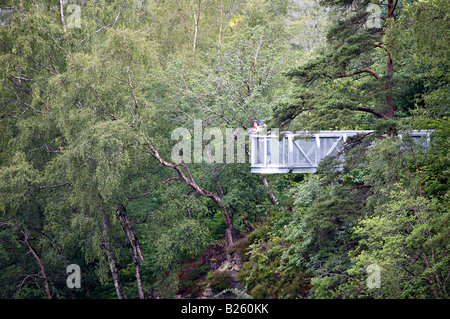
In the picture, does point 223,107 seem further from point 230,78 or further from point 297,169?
point 297,169

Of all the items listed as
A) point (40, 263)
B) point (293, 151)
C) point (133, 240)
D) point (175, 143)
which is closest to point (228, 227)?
point (133, 240)

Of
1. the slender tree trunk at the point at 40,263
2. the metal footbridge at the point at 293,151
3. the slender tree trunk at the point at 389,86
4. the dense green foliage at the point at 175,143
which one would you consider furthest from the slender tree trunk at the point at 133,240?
the slender tree trunk at the point at 389,86

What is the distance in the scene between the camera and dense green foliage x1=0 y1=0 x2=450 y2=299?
9.70 metres

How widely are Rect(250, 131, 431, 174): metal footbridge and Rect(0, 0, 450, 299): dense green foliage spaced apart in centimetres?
72

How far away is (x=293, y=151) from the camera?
40.3 feet

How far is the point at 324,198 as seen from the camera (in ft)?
32.1

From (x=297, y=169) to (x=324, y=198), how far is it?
2584 mm

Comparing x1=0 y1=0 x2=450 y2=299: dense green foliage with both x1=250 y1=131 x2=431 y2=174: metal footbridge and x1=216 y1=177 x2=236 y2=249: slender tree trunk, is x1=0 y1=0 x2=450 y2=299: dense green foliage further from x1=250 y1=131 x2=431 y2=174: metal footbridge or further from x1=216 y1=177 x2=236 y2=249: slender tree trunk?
x1=250 y1=131 x2=431 y2=174: metal footbridge

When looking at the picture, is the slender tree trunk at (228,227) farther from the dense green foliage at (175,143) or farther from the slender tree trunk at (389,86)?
the slender tree trunk at (389,86)

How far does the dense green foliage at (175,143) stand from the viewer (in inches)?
382

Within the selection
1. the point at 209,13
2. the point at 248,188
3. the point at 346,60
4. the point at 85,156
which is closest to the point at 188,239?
the point at 248,188

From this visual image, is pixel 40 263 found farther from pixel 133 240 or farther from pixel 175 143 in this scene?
pixel 175 143

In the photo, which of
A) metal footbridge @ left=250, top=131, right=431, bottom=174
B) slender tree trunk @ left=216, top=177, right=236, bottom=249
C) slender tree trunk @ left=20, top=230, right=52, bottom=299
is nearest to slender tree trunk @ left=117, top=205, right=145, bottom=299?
slender tree trunk @ left=20, top=230, right=52, bottom=299

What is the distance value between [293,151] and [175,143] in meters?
5.36
